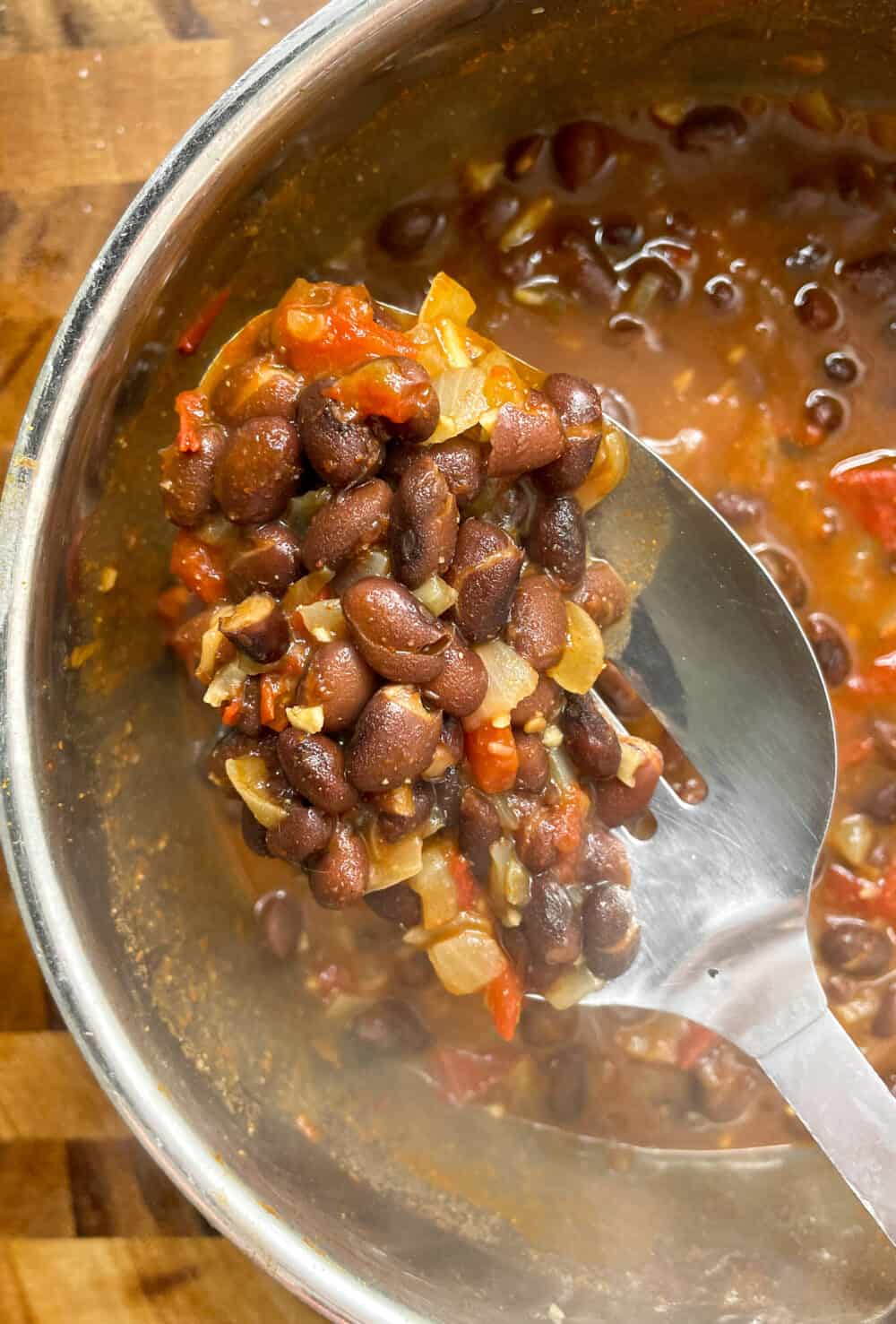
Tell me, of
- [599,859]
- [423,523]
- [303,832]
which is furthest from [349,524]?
[599,859]

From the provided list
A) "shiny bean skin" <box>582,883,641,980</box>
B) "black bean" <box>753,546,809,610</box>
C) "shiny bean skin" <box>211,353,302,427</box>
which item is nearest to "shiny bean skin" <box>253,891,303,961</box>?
"shiny bean skin" <box>582,883,641,980</box>

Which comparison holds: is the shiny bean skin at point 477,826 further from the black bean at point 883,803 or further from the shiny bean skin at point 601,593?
the black bean at point 883,803

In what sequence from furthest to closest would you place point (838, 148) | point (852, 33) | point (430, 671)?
point (838, 148) < point (852, 33) < point (430, 671)

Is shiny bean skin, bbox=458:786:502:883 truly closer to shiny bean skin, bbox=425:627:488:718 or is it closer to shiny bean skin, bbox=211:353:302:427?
shiny bean skin, bbox=425:627:488:718

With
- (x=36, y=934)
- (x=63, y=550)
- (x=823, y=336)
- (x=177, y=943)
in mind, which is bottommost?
(x=177, y=943)

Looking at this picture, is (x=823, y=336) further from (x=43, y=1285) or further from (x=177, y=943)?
(x=43, y=1285)

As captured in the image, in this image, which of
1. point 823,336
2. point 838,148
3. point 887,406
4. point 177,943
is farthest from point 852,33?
point 177,943
